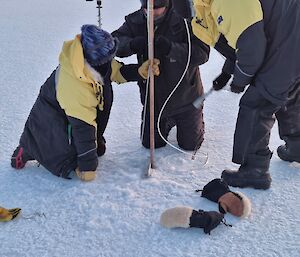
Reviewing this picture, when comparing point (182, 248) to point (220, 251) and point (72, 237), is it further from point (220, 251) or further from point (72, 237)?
point (72, 237)

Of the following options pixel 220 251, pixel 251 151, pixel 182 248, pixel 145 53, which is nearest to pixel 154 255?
pixel 182 248

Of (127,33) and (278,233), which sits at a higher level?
(127,33)

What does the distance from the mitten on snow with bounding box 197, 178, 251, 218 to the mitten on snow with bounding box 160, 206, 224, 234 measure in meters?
0.09

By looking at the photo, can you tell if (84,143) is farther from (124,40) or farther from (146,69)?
(124,40)

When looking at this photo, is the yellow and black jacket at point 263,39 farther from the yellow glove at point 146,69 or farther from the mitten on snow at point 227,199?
the mitten on snow at point 227,199

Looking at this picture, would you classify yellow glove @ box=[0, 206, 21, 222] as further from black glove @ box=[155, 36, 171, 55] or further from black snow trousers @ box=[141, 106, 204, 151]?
black glove @ box=[155, 36, 171, 55]

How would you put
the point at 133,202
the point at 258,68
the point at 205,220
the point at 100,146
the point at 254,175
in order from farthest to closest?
the point at 100,146
the point at 254,175
the point at 133,202
the point at 258,68
the point at 205,220

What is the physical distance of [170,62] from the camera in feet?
8.77

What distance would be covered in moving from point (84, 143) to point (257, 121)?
0.90 meters

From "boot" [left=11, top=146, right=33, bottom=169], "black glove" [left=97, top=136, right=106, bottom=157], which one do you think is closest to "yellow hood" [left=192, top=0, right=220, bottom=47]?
"black glove" [left=97, top=136, right=106, bottom=157]

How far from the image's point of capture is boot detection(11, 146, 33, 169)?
258cm

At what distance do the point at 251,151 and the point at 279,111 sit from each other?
290mm

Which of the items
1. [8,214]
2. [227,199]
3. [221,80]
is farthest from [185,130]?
[8,214]

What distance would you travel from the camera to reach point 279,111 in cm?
247
